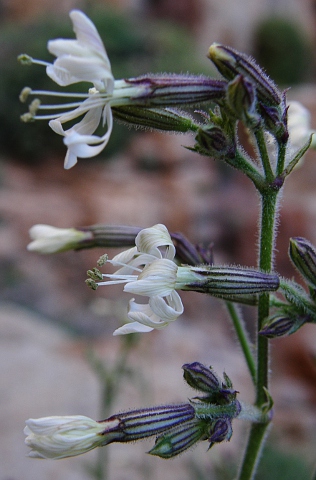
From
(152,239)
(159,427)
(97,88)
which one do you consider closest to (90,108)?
(97,88)

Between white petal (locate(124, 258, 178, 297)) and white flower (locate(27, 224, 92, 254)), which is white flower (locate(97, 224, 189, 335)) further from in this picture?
white flower (locate(27, 224, 92, 254))

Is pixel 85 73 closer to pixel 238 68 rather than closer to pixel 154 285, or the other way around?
pixel 238 68

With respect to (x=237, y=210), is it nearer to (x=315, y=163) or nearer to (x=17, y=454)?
(x=315, y=163)

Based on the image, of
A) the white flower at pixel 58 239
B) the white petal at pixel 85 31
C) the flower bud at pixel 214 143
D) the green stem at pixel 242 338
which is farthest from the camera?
the white flower at pixel 58 239

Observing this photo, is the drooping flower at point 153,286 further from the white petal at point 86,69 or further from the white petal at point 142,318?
the white petal at point 86,69

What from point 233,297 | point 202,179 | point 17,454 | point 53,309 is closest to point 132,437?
point 233,297

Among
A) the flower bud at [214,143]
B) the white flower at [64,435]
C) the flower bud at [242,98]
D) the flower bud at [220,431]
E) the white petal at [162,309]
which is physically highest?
the flower bud at [242,98]

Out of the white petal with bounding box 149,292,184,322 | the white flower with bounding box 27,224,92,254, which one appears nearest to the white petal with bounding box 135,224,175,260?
the white petal with bounding box 149,292,184,322

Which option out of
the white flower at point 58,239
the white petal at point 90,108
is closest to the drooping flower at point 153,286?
the white petal at point 90,108
